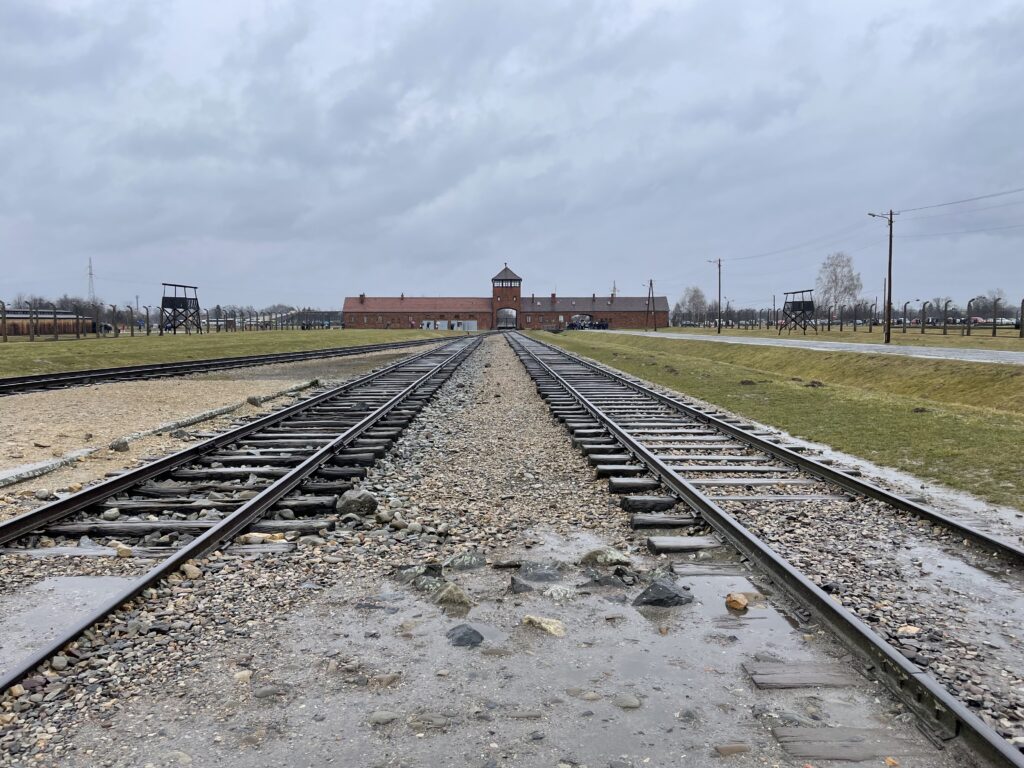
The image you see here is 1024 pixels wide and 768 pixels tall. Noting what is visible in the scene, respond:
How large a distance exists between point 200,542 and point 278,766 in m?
2.95

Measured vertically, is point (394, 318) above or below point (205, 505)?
above

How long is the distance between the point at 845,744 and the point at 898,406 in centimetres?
1434

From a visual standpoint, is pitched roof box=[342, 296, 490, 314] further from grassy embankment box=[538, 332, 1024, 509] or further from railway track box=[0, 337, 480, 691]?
railway track box=[0, 337, 480, 691]

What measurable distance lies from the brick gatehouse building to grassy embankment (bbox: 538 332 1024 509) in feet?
367

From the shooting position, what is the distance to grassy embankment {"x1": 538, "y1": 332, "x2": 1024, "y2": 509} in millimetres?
9602

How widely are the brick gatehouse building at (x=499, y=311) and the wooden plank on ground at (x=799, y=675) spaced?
134 metres

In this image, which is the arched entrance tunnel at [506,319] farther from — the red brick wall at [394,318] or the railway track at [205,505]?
the railway track at [205,505]

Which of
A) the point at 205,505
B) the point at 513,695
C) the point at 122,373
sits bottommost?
the point at 513,695

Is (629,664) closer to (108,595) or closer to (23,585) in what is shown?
(108,595)

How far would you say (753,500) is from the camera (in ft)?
24.0

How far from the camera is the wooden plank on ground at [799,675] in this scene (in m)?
3.61

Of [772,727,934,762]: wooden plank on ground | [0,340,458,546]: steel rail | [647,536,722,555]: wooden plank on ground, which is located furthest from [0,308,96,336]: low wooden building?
[772,727,934,762]: wooden plank on ground

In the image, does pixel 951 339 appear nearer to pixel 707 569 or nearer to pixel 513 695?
pixel 707 569

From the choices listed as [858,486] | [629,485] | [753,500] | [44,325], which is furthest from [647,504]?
[44,325]
